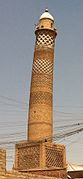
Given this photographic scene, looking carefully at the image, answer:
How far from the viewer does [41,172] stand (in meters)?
25.4

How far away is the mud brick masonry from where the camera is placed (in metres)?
26.1

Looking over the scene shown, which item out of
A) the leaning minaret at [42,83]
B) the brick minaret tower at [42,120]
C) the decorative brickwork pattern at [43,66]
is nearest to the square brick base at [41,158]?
the brick minaret tower at [42,120]

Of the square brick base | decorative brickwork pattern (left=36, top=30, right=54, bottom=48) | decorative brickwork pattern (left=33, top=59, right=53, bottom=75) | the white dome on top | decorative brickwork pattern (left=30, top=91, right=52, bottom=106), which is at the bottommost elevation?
the square brick base

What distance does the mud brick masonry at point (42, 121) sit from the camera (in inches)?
1027

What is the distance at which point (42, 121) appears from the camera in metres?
27.4

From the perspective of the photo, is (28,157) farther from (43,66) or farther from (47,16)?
(47,16)

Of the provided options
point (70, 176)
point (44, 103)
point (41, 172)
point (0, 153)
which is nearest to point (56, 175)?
point (41, 172)

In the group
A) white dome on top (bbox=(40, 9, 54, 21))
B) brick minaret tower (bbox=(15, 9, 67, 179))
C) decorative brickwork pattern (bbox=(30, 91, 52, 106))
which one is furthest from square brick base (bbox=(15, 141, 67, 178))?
white dome on top (bbox=(40, 9, 54, 21))

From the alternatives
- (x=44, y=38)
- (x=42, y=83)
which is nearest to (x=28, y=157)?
(x=42, y=83)

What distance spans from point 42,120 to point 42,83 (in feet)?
9.36

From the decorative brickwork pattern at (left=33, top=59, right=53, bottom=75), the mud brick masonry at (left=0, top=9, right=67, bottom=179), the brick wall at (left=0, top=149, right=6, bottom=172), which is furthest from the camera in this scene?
the decorative brickwork pattern at (left=33, top=59, right=53, bottom=75)

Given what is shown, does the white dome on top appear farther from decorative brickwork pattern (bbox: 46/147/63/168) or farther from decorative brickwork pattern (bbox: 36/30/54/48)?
decorative brickwork pattern (bbox: 46/147/63/168)

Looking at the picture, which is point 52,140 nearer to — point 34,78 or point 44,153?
point 44,153

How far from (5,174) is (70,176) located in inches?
397
